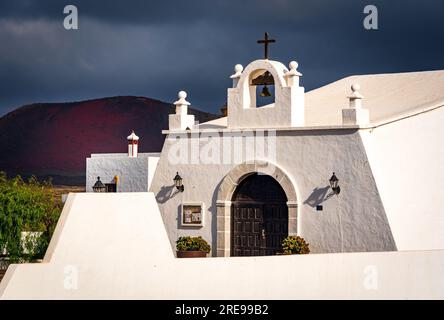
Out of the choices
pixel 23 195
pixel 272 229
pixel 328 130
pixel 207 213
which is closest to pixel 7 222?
pixel 23 195

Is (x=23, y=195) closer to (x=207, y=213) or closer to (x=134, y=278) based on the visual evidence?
(x=207, y=213)

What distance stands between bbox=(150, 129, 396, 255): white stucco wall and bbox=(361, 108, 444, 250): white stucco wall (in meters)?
0.29

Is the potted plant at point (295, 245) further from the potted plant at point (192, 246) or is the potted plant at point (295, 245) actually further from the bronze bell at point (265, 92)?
the bronze bell at point (265, 92)

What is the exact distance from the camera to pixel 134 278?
59.2 feet

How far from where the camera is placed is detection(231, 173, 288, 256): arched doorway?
75.6ft

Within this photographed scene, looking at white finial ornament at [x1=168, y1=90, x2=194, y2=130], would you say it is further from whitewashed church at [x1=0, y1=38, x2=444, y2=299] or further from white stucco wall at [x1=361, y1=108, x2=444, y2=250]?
white stucco wall at [x1=361, y1=108, x2=444, y2=250]

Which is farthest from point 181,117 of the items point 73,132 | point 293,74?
point 73,132

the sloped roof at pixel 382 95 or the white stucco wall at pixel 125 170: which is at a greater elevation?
the sloped roof at pixel 382 95

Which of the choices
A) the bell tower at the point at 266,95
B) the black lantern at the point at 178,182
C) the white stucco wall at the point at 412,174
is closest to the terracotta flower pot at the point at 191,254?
the black lantern at the point at 178,182

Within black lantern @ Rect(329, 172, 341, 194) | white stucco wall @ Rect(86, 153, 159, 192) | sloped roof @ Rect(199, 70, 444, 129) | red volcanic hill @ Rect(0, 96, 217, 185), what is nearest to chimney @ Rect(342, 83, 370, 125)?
sloped roof @ Rect(199, 70, 444, 129)

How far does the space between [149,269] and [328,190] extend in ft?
19.1

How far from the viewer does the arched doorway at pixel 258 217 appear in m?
23.0

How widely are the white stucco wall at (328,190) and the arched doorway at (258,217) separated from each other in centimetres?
55

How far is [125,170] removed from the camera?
26.8m
